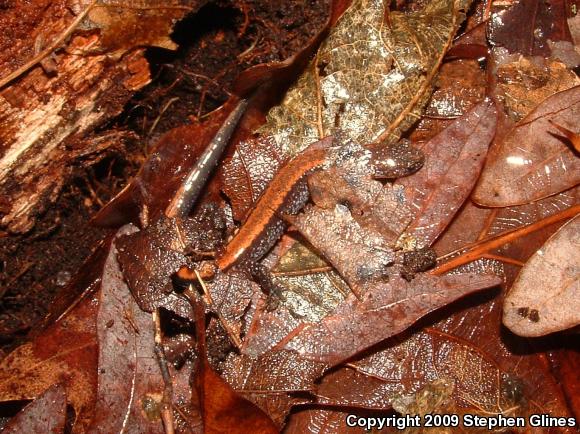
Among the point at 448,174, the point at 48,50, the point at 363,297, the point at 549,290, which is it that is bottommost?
the point at 549,290

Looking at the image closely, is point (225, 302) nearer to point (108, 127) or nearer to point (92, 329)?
point (92, 329)

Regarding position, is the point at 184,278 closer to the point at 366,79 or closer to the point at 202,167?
the point at 202,167

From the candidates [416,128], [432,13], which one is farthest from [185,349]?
[432,13]

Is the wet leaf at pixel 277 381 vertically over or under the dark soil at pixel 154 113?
under

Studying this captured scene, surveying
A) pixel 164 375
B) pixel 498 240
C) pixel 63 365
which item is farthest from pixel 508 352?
pixel 63 365

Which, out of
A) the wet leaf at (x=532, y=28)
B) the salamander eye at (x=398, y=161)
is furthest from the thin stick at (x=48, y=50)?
the wet leaf at (x=532, y=28)

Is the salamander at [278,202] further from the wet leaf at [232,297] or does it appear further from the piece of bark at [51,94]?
the piece of bark at [51,94]
